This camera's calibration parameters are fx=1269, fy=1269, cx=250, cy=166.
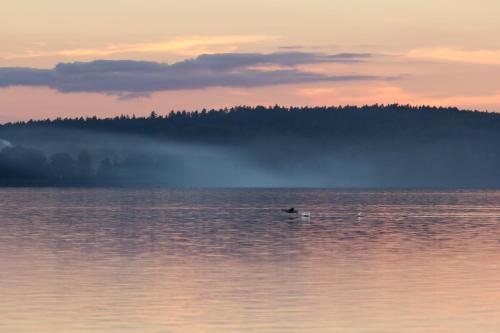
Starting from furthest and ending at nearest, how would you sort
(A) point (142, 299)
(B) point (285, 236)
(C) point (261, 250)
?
(B) point (285, 236) < (C) point (261, 250) < (A) point (142, 299)

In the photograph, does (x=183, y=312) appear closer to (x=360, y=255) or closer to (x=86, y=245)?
(x=360, y=255)

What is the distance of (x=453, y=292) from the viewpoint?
5184 cm

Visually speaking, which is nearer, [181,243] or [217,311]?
[217,311]

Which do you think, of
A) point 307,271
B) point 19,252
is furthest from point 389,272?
point 19,252

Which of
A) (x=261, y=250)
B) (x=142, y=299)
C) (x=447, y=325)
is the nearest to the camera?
(x=447, y=325)

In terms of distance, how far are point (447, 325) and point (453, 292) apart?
915 centimetres

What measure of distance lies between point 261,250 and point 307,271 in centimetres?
1685

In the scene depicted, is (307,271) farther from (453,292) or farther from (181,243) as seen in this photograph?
(181,243)

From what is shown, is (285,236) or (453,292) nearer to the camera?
(453,292)

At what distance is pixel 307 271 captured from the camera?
6178cm

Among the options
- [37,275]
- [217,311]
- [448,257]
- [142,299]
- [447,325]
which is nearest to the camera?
[447,325]

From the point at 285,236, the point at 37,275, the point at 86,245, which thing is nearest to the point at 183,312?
the point at 37,275

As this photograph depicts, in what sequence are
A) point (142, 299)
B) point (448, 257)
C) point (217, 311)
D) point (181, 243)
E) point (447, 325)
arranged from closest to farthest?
1. point (447, 325)
2. point (217, 311)
3. point (142, 299)
4. point (448, 257)
5. point (181, 243)

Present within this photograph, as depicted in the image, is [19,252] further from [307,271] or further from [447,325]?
[447,325]
